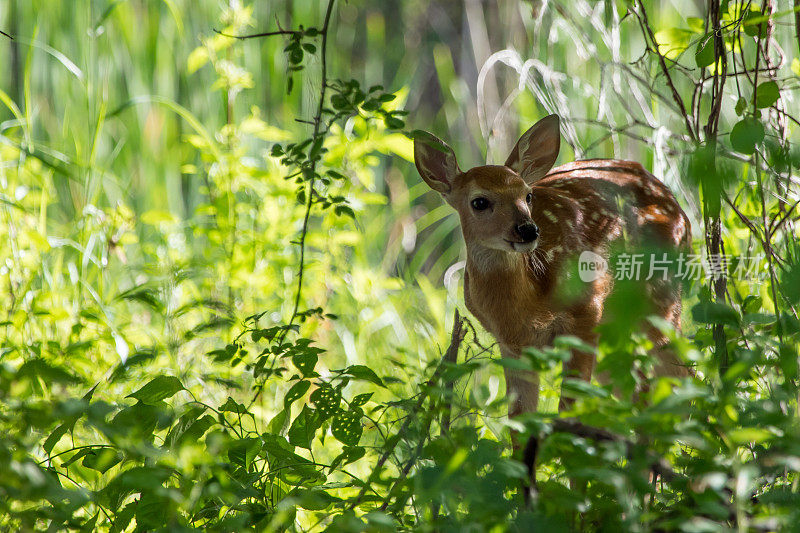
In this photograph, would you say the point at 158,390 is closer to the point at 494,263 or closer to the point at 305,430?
the point at 305,430

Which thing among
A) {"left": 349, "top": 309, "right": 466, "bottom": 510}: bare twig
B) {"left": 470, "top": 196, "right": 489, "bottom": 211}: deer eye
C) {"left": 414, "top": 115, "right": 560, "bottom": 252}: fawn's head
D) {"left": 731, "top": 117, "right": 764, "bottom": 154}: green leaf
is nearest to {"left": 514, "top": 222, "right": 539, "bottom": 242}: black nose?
{"left": 414, "top": 115, "right": 560, "bottom": 252}: fawn's head

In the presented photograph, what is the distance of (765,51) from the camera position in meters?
2.29

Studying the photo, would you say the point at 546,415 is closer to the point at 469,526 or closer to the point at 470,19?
the point at 469,526

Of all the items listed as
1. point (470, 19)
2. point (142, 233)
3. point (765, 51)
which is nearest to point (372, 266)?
point (142, 233)

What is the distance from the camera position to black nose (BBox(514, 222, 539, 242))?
232 cm

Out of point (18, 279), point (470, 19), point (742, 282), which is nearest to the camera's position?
point (742, 282)

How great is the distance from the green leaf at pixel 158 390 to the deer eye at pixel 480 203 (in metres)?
1.18

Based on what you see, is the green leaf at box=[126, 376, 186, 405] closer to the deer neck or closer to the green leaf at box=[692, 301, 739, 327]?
the green leaf at box=[692, 301, 739, 327]

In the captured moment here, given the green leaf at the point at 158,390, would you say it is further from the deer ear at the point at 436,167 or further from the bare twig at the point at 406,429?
the deer ear at the point at 436,167

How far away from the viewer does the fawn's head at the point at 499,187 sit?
2.37 meters

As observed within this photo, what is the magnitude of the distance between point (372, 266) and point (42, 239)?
2391 mm

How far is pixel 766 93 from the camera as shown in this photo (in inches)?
67.9

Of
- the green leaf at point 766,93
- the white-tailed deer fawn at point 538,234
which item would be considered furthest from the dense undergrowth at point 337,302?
the white-tailed deer fawn at point 538,234

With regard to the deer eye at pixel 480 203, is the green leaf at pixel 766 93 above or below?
above
